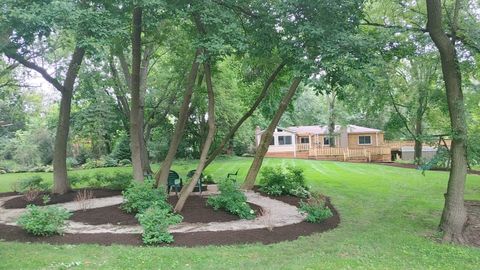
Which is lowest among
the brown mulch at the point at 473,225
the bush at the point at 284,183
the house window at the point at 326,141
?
the brown mulch at the point at 473,225

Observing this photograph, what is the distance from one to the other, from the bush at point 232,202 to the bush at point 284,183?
2789mm

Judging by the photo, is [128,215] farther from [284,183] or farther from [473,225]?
[473,225]

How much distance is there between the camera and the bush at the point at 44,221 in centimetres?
631

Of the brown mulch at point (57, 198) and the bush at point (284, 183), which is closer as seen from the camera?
the brown mulch at point (57, 198)

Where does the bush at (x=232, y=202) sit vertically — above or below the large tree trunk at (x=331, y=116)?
below

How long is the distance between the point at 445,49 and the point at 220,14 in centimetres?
421

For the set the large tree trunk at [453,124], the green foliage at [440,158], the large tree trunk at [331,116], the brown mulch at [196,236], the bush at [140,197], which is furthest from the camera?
the large tree trunk at [331,116]

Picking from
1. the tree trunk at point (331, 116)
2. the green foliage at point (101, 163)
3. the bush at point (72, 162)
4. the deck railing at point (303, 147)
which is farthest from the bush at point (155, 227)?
the deck railing at point (303, 147)

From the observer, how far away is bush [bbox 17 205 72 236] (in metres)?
6.31

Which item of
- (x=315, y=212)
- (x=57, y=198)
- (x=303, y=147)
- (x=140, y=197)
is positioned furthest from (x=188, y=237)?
(x=303, y=147)

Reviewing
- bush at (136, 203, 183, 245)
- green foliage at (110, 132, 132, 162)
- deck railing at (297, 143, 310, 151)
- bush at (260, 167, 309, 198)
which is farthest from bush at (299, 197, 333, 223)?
deck railing at (297, 143, 310, 151)

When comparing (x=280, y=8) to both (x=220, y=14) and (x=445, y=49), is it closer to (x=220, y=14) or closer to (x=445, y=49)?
(x=220, y=14)

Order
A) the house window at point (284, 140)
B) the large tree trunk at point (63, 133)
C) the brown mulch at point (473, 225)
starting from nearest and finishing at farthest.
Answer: the brown mulch at point (473, 225)
the large tree trunk at point (63, 133)
the house window at point (284, 140)

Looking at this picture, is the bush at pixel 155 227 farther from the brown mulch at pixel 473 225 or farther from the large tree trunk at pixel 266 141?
the large tree trunk at pixel 266 141
